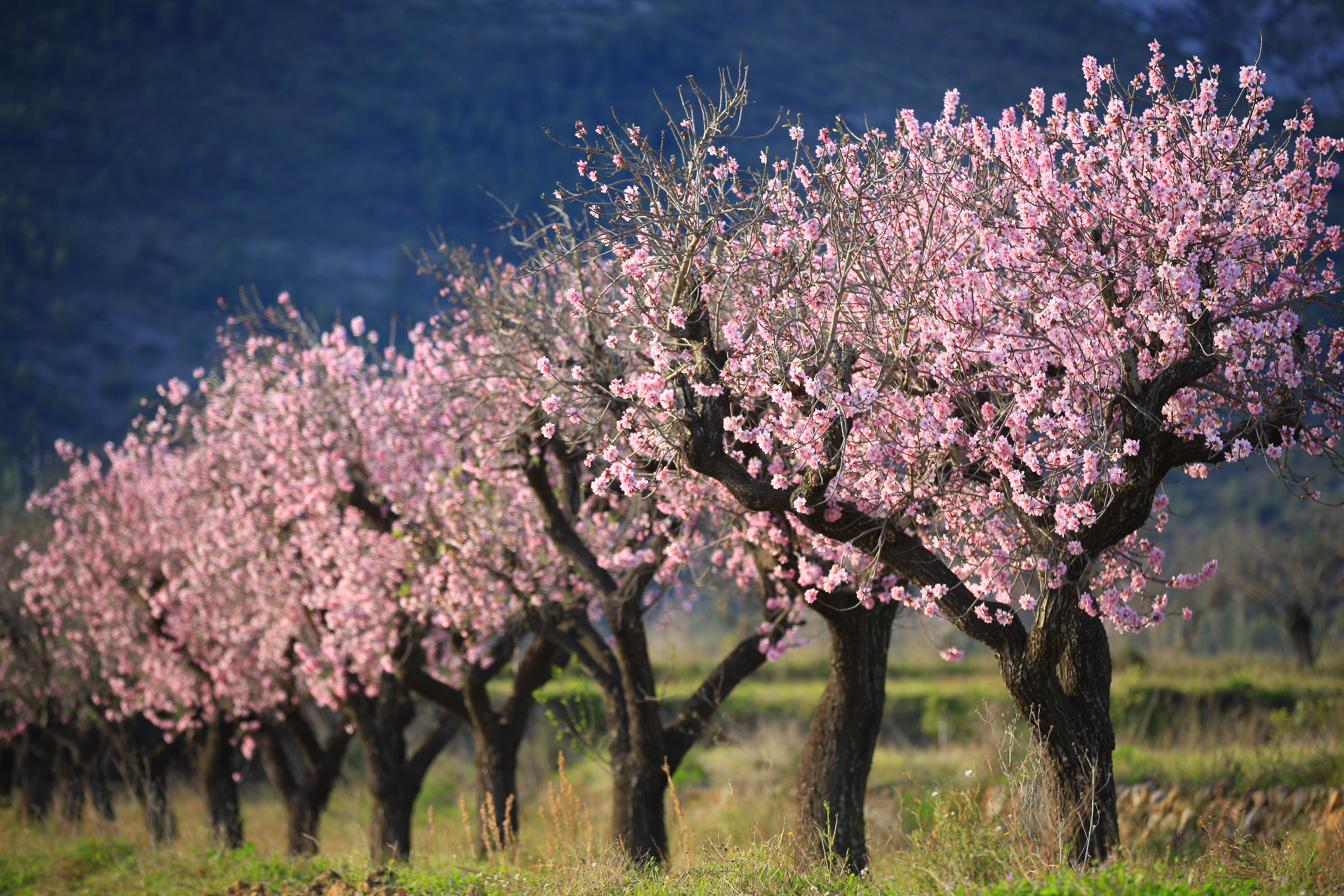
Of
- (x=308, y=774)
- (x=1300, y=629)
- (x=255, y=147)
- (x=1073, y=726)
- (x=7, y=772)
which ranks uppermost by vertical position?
(x=255, y=147)

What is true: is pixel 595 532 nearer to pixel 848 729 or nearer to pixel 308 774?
pixel 848 729

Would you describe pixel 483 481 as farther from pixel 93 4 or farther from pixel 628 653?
pixel 93 4

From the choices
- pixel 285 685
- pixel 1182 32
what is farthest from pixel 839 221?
pixel 1182 32

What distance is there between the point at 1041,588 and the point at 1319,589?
1007 inches

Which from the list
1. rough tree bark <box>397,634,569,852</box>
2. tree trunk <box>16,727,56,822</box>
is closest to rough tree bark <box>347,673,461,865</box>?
rough tree bark <box>397,634,569,852</box>

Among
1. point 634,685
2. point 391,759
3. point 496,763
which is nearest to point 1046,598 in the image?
point 634,685

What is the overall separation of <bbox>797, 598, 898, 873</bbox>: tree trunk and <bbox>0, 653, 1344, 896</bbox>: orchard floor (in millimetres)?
345

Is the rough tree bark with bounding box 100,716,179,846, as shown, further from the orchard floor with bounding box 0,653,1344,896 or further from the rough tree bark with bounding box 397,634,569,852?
the rough tree bark with bounding box 397,634,569,852

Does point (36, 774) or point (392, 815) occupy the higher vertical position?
point (392, 815)

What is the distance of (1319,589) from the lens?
28234 millimetres

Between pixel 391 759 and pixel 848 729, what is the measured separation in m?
7.93

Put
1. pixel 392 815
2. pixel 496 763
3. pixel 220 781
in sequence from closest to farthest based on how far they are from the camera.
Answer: pixel 496 763
pixel 392 815
pixel 220 781

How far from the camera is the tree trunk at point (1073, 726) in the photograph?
7.31 metres

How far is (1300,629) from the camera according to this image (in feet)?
92.4
